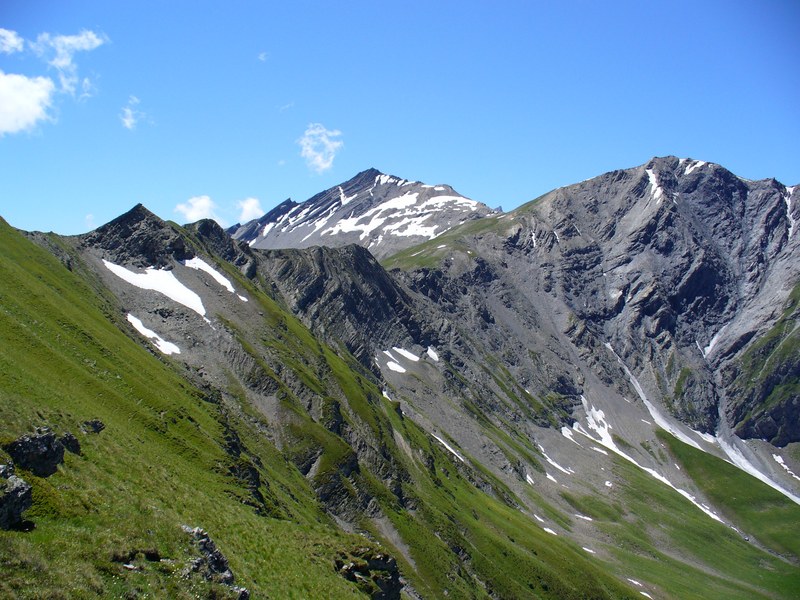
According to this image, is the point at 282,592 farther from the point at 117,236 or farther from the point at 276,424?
the point at 117,236

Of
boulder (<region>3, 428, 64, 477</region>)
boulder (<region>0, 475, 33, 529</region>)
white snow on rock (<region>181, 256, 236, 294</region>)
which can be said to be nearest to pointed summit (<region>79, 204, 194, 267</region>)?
white snow on rock (<region>181, 256, 236, 294</region>)

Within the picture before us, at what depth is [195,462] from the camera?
6309 cm

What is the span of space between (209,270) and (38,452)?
118550 mm

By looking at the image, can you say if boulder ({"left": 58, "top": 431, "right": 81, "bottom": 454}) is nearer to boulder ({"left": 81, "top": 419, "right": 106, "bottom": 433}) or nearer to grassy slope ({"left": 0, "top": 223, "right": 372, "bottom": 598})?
grassy slope ({"left": 0, "top": 223, "right": 372, "bottom": 598})

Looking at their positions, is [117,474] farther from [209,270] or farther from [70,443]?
[209,270]

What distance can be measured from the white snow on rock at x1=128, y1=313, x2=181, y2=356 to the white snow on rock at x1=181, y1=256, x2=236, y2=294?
92.7 feet

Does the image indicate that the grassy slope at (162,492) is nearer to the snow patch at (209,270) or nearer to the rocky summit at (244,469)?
the rocky summit at (244,469)

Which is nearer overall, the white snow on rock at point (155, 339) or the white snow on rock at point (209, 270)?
the white snow on rock at point (155, 339)

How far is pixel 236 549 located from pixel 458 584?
57.9 m

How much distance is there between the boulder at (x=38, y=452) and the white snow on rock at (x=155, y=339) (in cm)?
7869

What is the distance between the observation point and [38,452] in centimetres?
3058

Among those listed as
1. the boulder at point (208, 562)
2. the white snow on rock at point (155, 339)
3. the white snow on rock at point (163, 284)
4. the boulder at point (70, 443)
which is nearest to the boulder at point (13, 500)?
the boulder at point (208, 562)

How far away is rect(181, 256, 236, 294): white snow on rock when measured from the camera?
142 metres

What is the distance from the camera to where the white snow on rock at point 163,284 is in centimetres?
12669
